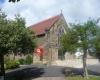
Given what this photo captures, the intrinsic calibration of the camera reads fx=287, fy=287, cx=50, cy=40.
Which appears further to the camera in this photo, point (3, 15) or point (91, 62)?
point (91, 62)

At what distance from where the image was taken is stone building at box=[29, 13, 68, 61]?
53.3 meters

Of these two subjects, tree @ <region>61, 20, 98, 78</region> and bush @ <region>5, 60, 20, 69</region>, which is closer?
tree @ <region>61, 20, 98, 78</region>

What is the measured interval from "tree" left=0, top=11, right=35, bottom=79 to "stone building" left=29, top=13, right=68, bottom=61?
59.1ft

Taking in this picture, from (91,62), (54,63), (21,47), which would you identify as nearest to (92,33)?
(21,47)

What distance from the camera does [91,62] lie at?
182ft

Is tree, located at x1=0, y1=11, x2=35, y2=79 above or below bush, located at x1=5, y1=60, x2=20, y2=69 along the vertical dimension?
above

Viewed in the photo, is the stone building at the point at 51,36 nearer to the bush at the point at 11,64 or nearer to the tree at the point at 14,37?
the bush at the point at 11,64

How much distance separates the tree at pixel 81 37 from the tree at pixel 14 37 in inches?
176

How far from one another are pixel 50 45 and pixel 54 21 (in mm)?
4581

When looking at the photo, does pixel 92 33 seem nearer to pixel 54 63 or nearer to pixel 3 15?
pixel 3 15

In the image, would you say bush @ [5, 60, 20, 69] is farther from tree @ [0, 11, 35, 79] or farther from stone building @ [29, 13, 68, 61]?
tree @ [0, 11, 35, 79]

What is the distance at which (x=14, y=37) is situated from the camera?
30.6 m

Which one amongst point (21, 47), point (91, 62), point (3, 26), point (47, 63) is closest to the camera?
point (3, 26)

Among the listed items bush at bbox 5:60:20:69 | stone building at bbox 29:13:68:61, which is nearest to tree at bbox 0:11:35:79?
bush at bbox 5:60:20:69
